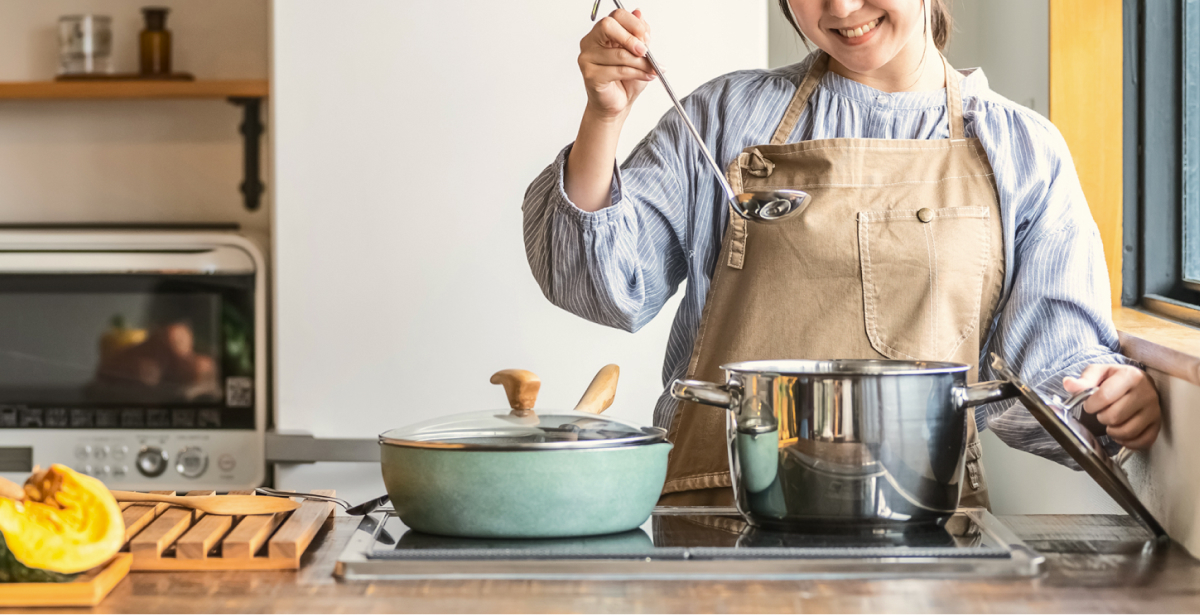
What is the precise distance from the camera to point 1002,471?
200cm

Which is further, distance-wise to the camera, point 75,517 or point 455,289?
point 455,289

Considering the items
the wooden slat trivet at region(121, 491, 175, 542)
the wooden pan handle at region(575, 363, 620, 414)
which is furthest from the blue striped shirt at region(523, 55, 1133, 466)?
the wooden slat trivet at region(121, 491, 175, 542)

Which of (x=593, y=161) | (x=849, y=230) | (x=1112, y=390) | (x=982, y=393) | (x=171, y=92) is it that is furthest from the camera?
(x=171, y=92)

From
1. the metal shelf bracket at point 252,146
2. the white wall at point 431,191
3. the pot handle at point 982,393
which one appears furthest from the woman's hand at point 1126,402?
the metal shelf bracket at point 252,146

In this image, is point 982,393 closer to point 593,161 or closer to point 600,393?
point 600,393

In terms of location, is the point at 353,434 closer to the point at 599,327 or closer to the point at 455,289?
the point at 455,289

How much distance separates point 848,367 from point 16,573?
0.56 metres

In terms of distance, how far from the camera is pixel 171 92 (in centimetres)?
205

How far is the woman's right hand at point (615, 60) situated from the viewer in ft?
2.89

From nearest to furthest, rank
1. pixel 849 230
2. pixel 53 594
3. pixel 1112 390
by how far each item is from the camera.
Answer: pixel 53 594 → pixel 1112 390 → pixel 849 230

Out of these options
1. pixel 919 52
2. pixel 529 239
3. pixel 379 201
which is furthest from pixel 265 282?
pixel 919 52

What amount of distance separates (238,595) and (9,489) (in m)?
0.15

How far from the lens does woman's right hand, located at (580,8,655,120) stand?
0.88 m

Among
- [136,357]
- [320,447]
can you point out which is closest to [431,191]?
[320,447]
